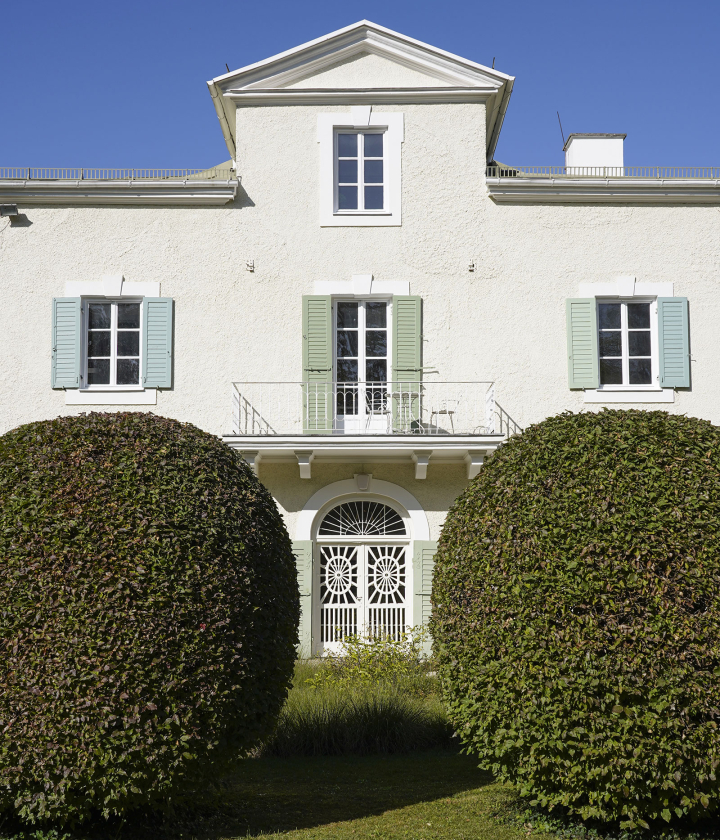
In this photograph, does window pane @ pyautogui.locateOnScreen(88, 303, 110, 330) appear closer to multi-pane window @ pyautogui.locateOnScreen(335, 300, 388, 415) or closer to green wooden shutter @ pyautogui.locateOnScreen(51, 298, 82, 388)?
green wooden shutter @ pyautogui.locateOnScreen(51, 298, 82, 388)

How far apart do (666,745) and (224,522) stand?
3.03m

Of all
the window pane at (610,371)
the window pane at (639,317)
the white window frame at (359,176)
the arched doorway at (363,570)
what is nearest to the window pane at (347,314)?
the white window frame at (359,176)

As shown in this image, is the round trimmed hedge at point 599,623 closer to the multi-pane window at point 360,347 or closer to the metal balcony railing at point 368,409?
the metal balcony railing at point 368,409

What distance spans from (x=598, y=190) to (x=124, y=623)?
11611 millimetres

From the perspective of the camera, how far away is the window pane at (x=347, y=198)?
14.8m

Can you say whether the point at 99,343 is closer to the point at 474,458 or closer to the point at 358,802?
the point at 474,458

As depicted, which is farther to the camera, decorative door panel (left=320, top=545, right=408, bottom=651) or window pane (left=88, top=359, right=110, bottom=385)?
window pane (left=88, top=359, right=110, bottom=385)

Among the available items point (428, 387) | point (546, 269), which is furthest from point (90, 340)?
point (546, 269)

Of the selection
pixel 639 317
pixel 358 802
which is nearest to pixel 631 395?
pixel 639 317

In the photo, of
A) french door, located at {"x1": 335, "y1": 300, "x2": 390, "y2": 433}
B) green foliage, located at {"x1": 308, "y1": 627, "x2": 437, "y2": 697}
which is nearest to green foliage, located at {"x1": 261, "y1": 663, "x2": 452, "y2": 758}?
green foliage, located at {"x1": 308, "y1": 627, "x2": 437, "y2": 697}

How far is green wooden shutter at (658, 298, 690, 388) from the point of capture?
14266 mm

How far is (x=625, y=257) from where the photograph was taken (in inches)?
573

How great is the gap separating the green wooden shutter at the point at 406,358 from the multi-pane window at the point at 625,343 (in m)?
3.00

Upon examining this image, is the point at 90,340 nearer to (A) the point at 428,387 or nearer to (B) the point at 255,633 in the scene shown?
(A) the point at 428,387
